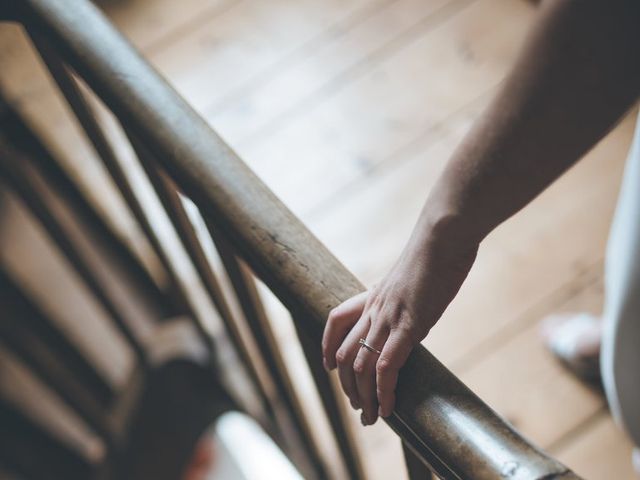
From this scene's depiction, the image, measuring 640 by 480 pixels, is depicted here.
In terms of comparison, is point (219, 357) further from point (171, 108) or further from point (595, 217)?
point (171, 108)

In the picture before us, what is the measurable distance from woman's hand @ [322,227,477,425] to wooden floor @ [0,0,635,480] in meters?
0.81

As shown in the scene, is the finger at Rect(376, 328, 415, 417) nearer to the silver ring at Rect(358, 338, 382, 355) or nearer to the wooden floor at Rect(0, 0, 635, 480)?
the silver ring at Rect(358, 338, 382, 355)

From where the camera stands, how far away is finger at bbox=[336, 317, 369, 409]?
54 centimetres

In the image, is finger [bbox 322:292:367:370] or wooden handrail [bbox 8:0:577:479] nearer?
wooden handrail [bbox 8:0:577:479]

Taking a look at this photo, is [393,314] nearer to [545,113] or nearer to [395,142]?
[545,113]

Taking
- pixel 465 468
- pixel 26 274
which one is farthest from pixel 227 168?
pixel 26 274

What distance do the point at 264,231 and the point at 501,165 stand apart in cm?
22

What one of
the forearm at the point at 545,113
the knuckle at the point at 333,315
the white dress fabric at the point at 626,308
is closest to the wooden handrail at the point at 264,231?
the knuckle at the point at 333,315

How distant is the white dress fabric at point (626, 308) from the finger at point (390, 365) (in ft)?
1.10

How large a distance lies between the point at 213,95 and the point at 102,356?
1.59m

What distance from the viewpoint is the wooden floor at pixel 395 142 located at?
1297 millimetres

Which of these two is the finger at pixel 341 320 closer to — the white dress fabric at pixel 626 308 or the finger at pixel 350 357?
the finger at pixel 350 357

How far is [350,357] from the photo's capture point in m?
0.55

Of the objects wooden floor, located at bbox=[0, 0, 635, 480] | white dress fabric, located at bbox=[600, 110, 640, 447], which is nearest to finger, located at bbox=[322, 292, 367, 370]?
white dress fabric, located at bbox=[600, 110, 640, 447]
